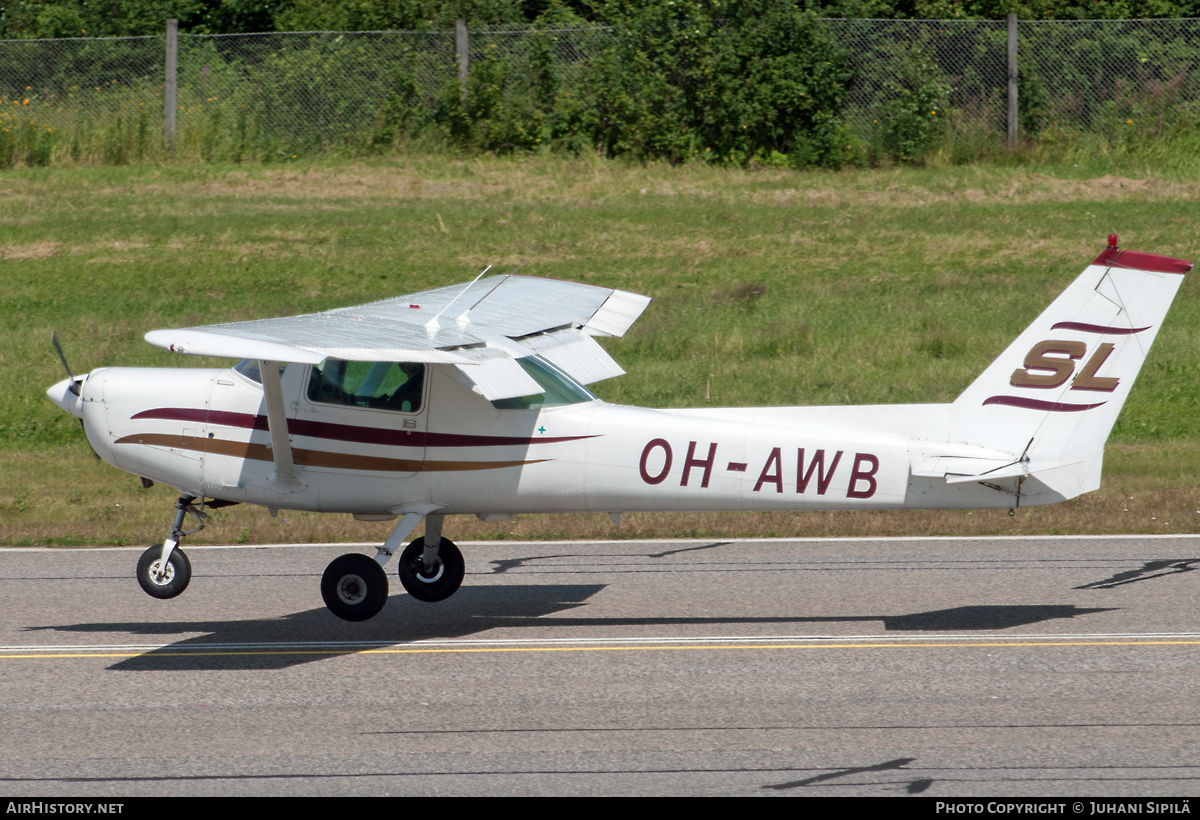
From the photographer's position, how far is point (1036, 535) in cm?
1266

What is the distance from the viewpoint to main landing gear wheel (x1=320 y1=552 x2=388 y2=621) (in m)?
9.55

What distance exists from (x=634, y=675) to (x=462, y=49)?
19.9m

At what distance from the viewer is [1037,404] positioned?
8.91m

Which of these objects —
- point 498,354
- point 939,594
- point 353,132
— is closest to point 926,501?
point 939,594

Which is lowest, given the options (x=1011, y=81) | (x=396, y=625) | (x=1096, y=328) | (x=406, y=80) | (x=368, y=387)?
(x=396, y=625)

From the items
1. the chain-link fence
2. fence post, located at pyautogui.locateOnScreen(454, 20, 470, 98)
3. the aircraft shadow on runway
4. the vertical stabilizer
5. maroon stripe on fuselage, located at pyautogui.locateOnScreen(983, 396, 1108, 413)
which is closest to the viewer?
the vertical stabilizer

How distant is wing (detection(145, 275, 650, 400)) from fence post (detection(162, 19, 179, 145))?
16394 mm

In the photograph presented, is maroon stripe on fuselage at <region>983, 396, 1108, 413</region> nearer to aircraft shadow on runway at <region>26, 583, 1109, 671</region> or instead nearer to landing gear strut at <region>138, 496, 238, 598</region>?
aircraft shadow on runway at <region>26, 583, 1109, 671</region>

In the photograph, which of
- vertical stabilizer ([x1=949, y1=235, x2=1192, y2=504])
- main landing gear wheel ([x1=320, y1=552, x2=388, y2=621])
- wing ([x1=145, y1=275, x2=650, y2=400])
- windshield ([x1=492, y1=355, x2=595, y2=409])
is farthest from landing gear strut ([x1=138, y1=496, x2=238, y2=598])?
vertical stabilizer ([x1=949, y1=235, x2=1192, y2=504])

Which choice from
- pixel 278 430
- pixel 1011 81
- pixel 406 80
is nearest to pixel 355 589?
pixel 278 430

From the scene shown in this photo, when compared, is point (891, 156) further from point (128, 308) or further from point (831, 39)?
point (128, 308)

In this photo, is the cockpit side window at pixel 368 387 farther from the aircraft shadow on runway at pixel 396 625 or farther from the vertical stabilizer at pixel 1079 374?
the vertical stabilizer at pixel 1079 374

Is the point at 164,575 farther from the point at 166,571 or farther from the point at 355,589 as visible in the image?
the point at 355,589

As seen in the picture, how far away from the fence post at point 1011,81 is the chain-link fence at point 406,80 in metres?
0.16
